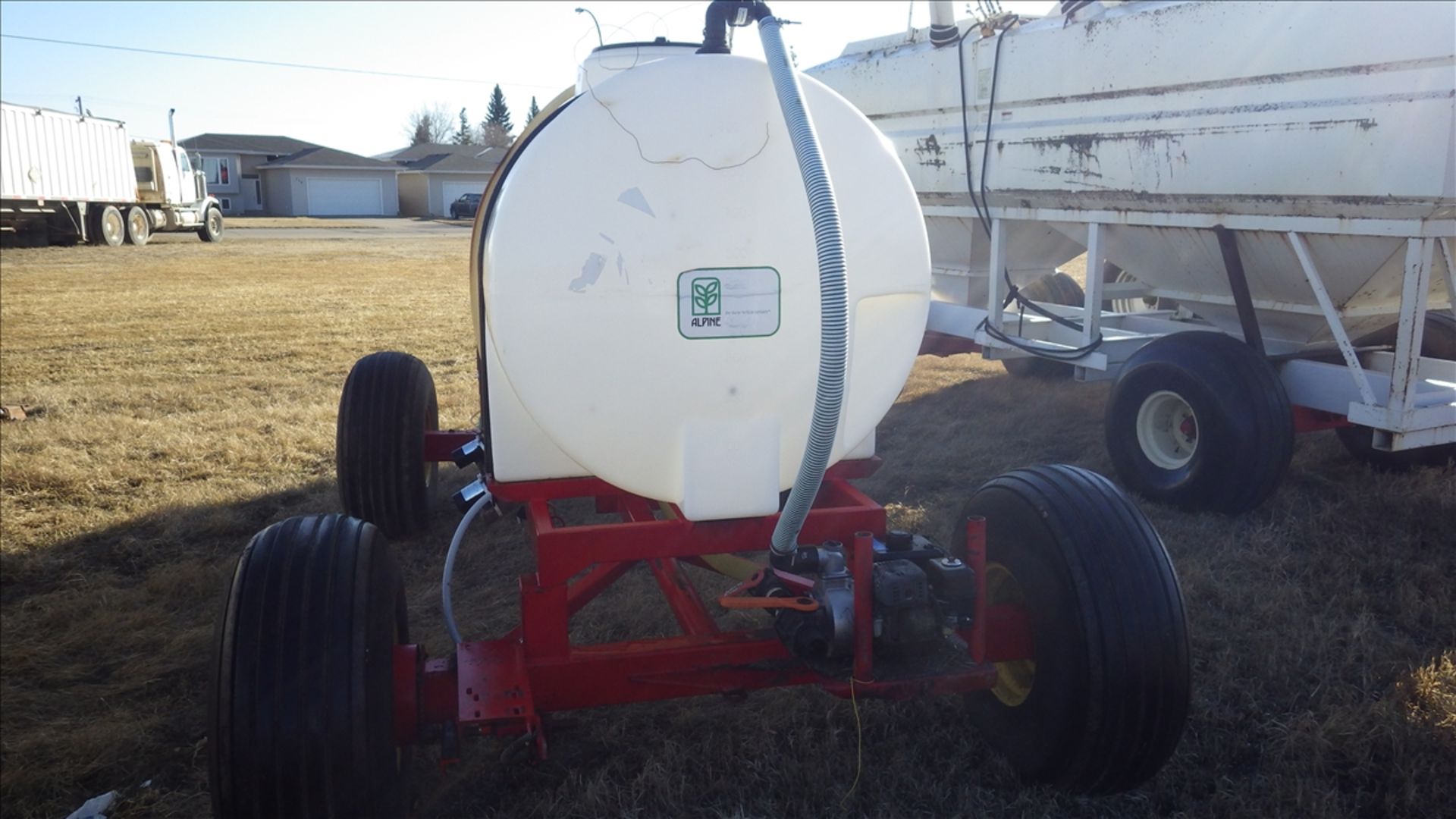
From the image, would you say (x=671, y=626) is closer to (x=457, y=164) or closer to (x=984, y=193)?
(x=984, y=193)

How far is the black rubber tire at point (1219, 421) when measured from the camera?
4.75 m

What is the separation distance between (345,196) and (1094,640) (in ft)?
183

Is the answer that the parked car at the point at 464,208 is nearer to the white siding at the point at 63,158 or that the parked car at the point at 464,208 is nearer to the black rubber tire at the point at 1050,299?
the white siding at the point at 63,158

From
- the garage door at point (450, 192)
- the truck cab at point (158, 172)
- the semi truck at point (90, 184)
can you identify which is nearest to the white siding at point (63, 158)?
the semi truck at point (90, 184)

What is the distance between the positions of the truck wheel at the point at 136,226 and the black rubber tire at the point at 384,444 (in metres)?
24.8

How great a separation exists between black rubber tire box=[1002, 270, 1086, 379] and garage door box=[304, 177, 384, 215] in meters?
50.1

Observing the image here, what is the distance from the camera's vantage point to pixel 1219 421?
483 cm

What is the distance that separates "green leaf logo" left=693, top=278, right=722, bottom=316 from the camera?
247cm

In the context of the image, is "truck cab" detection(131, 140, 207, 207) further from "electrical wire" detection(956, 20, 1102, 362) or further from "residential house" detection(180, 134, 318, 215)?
"residential house" detection(180, 134, 318, 215)

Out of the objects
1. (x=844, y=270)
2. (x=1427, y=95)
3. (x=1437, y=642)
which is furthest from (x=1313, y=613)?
(x=844, y=270)

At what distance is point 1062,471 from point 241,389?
691 cm

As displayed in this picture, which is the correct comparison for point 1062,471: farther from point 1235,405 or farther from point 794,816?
point 1235,405

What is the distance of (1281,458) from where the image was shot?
4762 millimetres

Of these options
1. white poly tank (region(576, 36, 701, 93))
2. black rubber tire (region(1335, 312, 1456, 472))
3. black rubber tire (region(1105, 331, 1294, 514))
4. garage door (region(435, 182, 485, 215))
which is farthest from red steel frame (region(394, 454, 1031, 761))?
garage door (region(435, 182, 485, 215))
